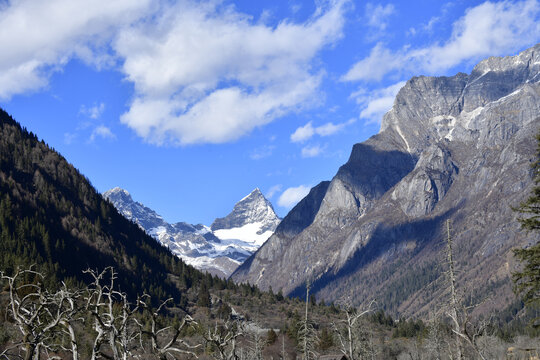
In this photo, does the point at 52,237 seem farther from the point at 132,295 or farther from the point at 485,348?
the point at 485,348

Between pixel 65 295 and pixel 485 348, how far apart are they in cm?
6496

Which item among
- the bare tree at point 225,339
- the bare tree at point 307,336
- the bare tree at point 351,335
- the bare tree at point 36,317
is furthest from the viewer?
the bare tree at point 307,336

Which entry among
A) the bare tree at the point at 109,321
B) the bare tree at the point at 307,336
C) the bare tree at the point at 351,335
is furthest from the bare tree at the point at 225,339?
the bare tree at the point at 307,336

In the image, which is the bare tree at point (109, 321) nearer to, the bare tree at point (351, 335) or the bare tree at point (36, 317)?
the bare tree at point (36, 317)

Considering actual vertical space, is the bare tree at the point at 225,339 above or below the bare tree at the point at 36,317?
below

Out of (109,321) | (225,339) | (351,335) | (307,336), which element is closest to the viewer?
(109,321)

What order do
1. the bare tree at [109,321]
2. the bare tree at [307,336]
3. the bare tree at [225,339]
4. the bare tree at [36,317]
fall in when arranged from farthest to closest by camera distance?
the bare tree at [307,336], the bare tree at [225,339], the bare tree at [109,321], the bare tree at [36,317]

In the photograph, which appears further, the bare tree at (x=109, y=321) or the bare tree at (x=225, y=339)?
the bare tree at (x=225, y=339)

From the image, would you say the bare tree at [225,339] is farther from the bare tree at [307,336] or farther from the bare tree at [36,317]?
the bare tree at [307,336]

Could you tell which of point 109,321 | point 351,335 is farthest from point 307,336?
point 109,321

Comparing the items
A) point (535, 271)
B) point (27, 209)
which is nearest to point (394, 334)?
point (27, 209)

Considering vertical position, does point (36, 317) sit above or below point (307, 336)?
above

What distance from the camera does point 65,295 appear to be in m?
17.2

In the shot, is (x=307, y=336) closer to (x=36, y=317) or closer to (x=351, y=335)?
(x=351, y=335)
